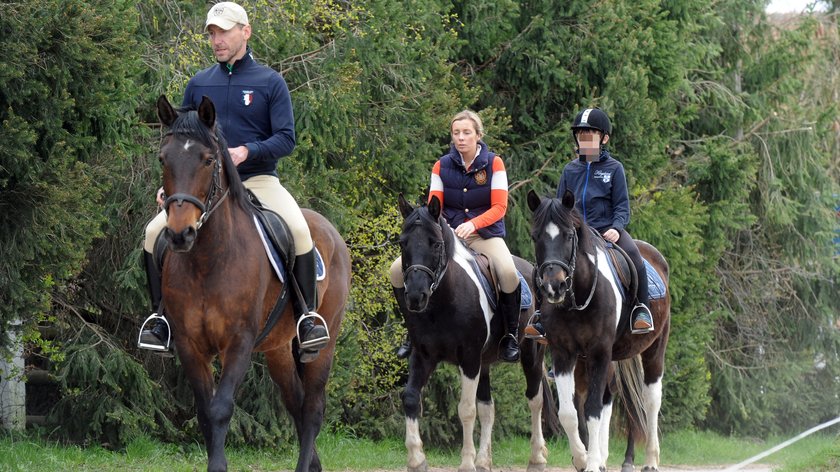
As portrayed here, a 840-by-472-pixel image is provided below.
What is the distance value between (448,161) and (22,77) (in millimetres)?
3639

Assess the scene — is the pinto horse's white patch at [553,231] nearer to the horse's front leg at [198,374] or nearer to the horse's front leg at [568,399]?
the horse's front leg at [568,399]

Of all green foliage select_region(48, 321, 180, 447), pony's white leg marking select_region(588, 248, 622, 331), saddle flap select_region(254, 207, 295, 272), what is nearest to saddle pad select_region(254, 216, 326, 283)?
saddle flap select_region(254, 207, 295, 272)

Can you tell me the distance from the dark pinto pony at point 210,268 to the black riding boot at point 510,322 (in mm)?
3501

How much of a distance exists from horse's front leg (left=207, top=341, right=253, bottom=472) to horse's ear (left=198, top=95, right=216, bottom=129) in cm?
132

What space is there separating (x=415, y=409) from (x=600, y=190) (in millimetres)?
2474

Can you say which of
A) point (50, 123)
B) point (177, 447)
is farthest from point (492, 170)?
point (177, 447)

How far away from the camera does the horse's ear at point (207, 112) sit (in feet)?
23.1

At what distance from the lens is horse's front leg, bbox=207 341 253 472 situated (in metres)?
6.95

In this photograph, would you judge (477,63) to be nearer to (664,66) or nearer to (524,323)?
(664,66)

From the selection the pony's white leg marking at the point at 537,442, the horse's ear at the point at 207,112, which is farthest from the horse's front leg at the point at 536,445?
the horse's ear at the point at 207,112

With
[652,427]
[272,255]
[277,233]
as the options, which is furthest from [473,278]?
[272,255]

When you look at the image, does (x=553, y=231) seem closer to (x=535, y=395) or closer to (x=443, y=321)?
(x=443, y=321)

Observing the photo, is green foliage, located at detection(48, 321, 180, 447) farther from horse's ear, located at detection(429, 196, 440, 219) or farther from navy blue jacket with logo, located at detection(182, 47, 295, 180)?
navy blue jacket with logo, located at detection(182, 47, 295, 180)

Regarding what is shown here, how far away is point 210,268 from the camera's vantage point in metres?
7.26
